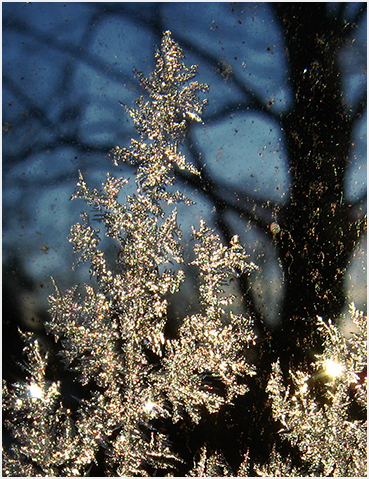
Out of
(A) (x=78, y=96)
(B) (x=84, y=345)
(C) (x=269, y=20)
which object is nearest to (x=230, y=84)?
(C) (x=269, y=20)

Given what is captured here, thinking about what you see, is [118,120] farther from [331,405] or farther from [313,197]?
[331,405]

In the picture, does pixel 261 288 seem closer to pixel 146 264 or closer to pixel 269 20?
pixel 146 264

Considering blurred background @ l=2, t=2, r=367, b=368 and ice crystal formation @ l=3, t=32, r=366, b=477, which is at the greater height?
blurred background @ l=2, t=2, r=367, b=368

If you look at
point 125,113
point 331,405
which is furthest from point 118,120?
point 331,405

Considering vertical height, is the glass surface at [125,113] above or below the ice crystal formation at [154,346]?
above

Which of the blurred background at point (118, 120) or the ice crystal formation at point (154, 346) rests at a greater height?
the blurred background at point (118, 120)

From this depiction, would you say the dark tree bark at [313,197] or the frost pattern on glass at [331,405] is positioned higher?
the dark tree bark at [313,197]
